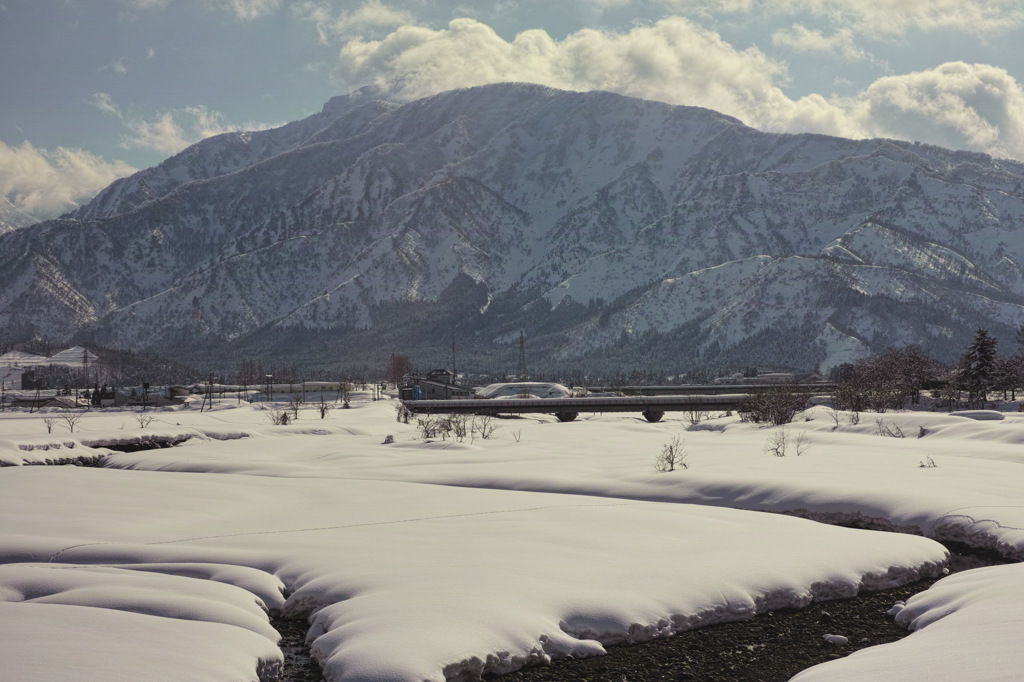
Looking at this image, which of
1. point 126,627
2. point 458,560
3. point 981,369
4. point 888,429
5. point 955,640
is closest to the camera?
point 955,640

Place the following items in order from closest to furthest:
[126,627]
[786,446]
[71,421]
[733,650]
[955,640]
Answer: [955,640] < [126,627] < [733,650] < [786,446] < [71,421]

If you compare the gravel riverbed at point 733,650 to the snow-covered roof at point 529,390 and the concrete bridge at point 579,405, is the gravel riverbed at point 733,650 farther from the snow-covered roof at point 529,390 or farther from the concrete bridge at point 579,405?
the snow-covered roof at point 529,390

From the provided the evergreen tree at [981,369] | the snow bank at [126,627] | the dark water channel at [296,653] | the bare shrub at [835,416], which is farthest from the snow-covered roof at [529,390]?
the snow bank at [126,627]

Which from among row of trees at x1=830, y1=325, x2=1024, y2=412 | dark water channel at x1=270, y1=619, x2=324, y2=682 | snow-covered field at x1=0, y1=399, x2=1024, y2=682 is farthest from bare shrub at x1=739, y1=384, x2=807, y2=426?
dark water channel at x1=270, y1=619, x2=324, y2=682

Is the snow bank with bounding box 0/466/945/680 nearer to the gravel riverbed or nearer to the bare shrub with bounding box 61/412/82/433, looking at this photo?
the gravel riverbed

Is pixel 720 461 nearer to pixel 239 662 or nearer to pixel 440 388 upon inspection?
pixel 239 662

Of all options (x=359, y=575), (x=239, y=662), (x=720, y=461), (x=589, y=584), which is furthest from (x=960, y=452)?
(x=239, y=662)

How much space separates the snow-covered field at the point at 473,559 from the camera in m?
10.2

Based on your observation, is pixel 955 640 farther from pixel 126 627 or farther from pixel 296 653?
pixel 126 627

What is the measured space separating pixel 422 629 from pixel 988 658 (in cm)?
632

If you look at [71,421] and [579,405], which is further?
[579,405]

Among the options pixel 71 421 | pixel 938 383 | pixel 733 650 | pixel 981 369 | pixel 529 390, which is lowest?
pixel 733 650

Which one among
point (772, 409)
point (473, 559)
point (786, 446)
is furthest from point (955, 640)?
point (772, 409)

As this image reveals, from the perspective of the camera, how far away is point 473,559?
14398mm
